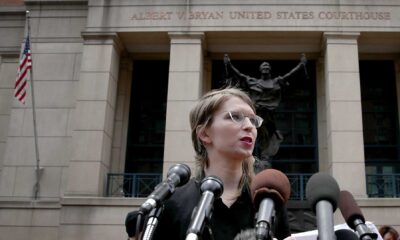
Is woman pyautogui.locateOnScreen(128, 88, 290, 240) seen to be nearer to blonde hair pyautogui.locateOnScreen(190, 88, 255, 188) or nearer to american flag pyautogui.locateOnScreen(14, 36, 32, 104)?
blonde hair pyautogui.locateOnScreen(190, 88, 255, 188)

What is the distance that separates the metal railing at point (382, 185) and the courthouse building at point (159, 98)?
5 centimetres

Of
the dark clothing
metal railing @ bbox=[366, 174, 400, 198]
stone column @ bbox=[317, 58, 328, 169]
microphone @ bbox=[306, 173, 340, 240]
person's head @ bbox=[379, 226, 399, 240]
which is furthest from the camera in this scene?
stone column @ bbox=[317, 58, 328, 169]

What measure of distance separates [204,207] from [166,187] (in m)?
0.40

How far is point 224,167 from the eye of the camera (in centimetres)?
289

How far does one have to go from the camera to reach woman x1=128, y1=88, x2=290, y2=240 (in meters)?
2.68

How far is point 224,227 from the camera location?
8.65 feet

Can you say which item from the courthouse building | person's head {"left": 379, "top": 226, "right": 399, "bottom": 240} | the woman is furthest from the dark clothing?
the courthouse building

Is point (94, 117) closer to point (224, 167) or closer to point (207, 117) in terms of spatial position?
point (207, 117)

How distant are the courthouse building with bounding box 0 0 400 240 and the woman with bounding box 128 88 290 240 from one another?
11802 millimetres

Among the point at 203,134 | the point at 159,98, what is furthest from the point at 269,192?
the point at 159,98

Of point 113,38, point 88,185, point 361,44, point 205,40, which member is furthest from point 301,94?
point 88,185

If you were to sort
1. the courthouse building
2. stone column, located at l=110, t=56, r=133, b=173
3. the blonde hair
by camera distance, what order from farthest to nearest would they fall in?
1. stone column, located at l=110, t=56, r=133, b=173
2. the courthouse building
3. the blonde hair

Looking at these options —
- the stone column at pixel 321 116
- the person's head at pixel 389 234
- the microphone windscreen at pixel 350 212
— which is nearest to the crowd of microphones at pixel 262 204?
the microphone windscreen at pixel 350 212

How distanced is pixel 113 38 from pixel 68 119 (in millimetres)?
3318
